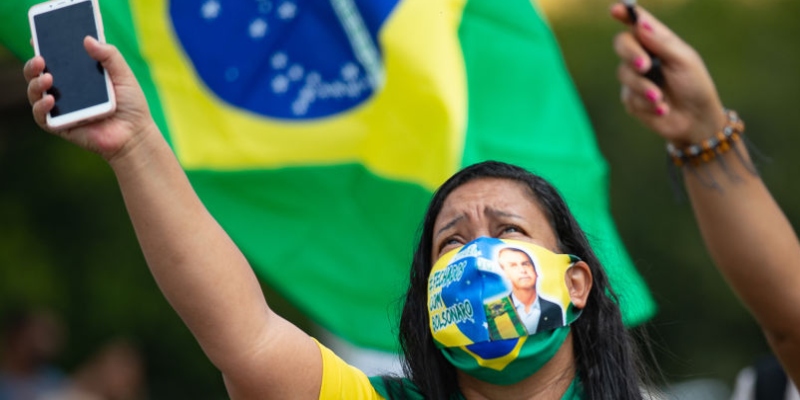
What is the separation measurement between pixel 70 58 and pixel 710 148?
135 cm

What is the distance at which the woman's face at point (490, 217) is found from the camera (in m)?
3.05

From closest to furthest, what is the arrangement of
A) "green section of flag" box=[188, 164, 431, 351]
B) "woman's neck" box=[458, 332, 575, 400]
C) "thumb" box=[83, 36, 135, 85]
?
"thumb" box=[83, 36, 135, 85]
"woman's neck" box=[458, 332, 575, 400]
"green section of flag" box=[188, 164, 431, 351]

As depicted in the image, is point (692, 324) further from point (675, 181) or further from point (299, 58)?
point (675, 181)

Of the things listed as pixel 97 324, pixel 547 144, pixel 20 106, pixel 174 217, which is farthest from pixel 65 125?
pixel 97 324

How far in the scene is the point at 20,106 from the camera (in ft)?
23.7

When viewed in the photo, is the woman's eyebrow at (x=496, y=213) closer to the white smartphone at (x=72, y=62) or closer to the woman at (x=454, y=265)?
the woman at (x=454, y=265)

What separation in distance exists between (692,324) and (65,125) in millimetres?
10243

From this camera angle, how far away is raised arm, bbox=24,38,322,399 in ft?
8.61

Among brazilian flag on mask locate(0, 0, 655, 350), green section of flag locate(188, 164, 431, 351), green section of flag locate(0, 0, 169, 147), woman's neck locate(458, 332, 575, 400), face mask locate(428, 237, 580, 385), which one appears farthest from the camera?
green section of flag locate(188, 164, 431, 351)

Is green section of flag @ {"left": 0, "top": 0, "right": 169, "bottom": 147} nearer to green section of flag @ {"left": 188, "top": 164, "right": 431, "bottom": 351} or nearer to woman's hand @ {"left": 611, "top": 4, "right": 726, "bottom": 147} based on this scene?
green section of flag @ {"left": 188, "top": 164, "right": 431, "bottom": 351}

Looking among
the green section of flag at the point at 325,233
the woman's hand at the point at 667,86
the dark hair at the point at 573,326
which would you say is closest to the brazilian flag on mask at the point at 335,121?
the green section of flag at the point at 325,233

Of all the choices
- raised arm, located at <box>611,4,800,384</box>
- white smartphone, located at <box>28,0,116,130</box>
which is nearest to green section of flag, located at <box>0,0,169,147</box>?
white smartphone, located at <box>28,0,116,130</box>

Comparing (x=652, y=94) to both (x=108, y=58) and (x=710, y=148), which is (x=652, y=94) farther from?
(x=108, y=58)

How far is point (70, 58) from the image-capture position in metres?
2.64
